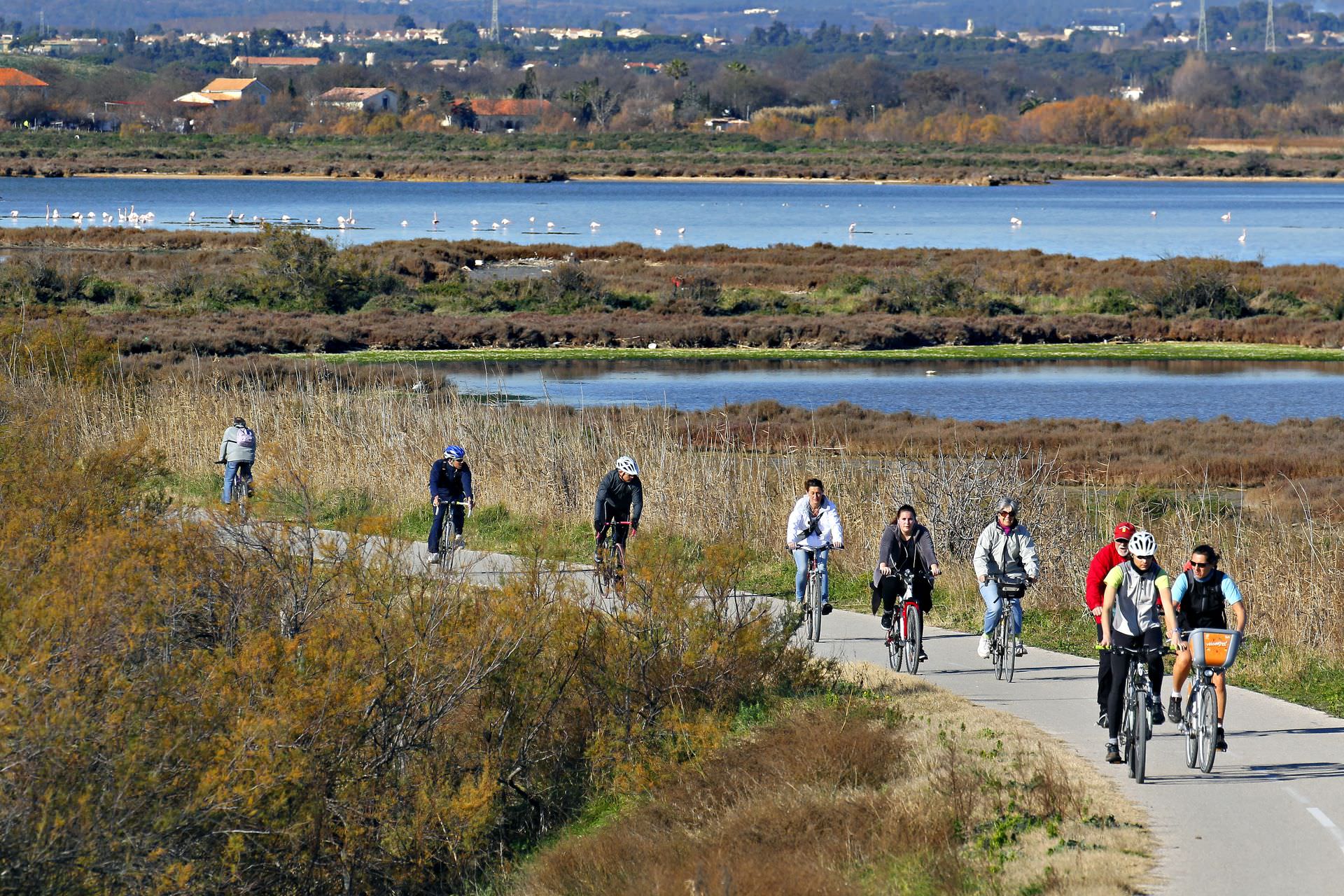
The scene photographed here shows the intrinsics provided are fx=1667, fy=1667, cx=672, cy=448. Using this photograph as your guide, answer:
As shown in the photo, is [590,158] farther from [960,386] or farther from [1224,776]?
[1224,776]

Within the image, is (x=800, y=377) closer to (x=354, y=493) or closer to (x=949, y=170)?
(x=354, y=493)

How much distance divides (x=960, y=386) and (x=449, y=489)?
2799cm

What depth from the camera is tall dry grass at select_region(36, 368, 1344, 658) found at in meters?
18.9

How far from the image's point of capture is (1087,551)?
1972cm

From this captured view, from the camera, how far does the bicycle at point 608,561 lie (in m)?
15.8

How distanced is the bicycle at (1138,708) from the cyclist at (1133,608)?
36 mm

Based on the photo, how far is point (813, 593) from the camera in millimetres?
16656

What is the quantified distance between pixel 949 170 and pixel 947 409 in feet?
420

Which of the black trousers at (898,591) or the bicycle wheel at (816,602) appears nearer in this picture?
the black trousers at (898,591)

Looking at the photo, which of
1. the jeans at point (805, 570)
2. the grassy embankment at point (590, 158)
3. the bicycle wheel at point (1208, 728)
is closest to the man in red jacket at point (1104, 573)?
the bicycle wheel at point (1208, 728)

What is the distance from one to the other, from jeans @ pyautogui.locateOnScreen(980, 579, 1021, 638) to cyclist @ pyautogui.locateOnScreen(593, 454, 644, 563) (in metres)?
3.68

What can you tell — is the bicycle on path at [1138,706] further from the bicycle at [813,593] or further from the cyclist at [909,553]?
the bicycle at [813,593]

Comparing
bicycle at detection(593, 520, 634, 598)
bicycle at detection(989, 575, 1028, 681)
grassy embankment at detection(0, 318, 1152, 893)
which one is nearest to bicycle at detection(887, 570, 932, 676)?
grassy embankment at detection(0, 318, 1152, 893)

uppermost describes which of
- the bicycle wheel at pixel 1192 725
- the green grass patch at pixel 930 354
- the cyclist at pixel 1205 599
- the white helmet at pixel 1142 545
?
the white helmet at pixel 1142 545
